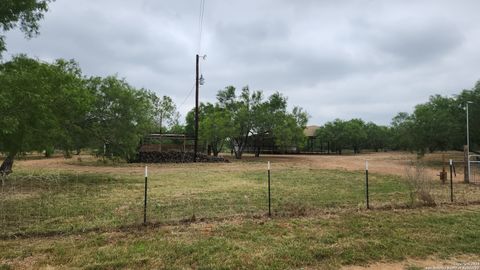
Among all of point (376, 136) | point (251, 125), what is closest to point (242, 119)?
point (251, 125)

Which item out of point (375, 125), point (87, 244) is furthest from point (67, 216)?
point (375, 125)

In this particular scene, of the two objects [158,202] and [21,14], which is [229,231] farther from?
[21,14]

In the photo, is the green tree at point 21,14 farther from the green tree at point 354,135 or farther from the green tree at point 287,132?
the green tree at point 354,135

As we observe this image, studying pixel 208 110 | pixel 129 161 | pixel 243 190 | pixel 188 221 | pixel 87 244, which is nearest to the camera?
pixel 87 244

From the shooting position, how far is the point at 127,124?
19.8 meters

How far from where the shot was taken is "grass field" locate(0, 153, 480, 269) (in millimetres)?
5293

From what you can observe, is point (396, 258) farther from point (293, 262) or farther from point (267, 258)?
point (267, 258)

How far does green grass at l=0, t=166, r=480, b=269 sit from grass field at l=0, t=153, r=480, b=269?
0.06 feet

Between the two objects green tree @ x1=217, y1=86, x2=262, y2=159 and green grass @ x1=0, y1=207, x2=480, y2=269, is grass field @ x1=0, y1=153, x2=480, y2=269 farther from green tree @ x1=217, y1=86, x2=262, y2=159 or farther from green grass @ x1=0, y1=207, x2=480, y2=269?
green tree @ x1=217, y1=86, x2=262, y2=159

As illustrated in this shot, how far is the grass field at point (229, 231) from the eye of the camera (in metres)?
5.29

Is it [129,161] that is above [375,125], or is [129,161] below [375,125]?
below

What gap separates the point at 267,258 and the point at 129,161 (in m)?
26.2

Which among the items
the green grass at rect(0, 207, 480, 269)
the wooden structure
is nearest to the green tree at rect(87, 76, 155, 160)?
the wooden structure

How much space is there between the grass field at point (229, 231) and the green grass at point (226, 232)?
0.7 inches
